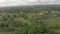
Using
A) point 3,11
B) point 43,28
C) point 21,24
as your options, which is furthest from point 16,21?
point 43,28

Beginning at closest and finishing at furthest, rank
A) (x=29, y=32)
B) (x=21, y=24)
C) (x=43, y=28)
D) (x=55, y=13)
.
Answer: (x=29, y=32) < (x=43, y=28) < (x=21, y=24) < (x=55, y=13)

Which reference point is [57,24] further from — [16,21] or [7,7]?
[7,7]

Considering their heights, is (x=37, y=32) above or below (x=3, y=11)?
below

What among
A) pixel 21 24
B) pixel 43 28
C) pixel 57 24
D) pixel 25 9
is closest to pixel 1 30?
pixel 21 24

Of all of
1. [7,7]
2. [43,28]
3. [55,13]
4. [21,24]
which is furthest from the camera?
[55,13]

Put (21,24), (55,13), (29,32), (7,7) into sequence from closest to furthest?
(29,32), (21,24), (7,7), (55,13)

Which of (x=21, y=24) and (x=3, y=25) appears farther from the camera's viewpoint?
(x=21, y=24)

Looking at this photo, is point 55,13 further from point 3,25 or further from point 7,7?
point 3,25

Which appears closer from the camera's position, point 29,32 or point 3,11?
point 29,32

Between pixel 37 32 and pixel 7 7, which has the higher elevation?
pixel 7 7
